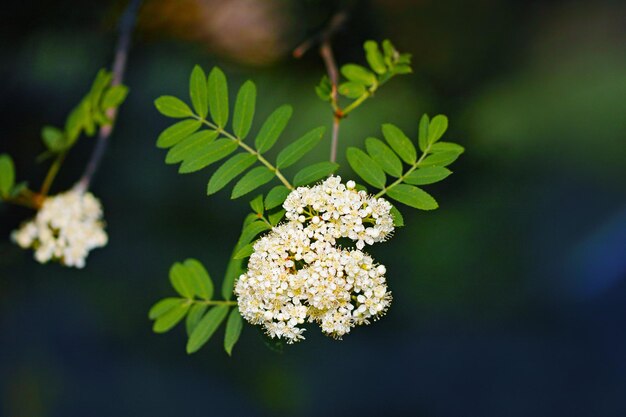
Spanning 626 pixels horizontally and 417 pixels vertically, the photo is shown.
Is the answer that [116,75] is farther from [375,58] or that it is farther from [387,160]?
[387,160]

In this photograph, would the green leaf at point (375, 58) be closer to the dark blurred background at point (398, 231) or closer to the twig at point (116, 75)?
the twig at point (116, 75)

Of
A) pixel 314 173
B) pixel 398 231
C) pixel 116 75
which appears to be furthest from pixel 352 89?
pixel 398 231

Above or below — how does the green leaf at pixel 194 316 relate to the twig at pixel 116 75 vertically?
below

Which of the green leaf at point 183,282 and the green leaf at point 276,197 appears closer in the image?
the green leaf at point 276,197

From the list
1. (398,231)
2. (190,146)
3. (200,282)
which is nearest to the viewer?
(190,146)

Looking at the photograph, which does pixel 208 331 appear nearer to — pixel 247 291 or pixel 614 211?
pixel 247 291

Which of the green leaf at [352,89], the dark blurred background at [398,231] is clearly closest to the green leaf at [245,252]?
the green leaf at [352,89]
